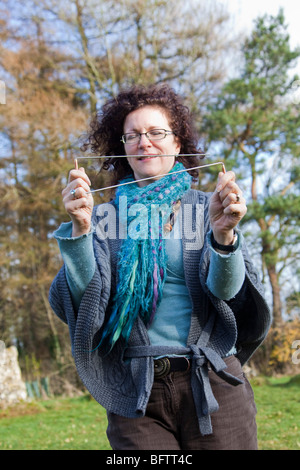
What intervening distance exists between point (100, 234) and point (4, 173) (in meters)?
9.52

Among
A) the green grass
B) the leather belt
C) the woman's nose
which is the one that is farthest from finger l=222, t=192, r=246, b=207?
the green grass

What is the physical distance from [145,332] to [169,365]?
143 mm

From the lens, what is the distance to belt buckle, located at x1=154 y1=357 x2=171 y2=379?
170cm

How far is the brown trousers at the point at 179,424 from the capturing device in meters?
1.67

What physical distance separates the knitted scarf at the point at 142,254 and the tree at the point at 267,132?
9281mm

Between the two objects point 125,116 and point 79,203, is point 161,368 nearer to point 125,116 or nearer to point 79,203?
point 79,203

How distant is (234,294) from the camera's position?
1.72 m

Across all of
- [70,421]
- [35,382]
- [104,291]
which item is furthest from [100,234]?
[35,382]

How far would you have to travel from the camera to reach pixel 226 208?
1.62 m

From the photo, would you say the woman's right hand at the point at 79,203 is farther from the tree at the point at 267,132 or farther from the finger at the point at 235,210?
the tree at the point at 267,132

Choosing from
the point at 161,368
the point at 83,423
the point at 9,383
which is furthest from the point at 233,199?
the point at 9,383

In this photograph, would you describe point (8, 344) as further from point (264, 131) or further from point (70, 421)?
point (264, 131)

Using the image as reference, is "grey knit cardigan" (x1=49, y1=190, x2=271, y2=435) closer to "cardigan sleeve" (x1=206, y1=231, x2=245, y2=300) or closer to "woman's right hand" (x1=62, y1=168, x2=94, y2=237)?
"cardigan sleeve" (x1=206, y1=231, x2=245, y2=300)

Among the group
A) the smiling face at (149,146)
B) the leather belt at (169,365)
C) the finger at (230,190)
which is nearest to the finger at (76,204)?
the smiling face at (149,146)
